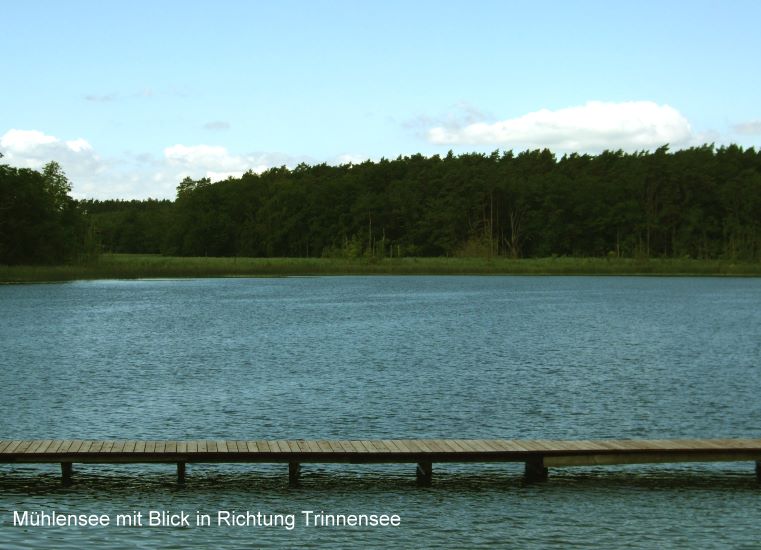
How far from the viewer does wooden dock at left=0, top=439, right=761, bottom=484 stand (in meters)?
15.5

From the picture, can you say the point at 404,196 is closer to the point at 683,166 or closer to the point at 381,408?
the point at 683,166

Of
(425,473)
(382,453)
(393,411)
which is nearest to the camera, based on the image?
(382,453)

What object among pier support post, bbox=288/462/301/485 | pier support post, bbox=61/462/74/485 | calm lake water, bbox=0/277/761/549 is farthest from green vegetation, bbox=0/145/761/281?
pier support post, bbox=288/462/301/485

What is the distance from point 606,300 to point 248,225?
11105cm

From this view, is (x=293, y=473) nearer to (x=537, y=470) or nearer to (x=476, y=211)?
(x=537, y=470)

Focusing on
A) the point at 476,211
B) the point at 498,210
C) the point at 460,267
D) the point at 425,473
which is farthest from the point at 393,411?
the point at 476,211

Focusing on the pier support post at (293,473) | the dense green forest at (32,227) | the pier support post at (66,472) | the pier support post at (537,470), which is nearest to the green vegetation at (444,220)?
the dense green forest at (32,227)

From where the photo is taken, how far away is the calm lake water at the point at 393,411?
13.6 m

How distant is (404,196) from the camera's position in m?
162

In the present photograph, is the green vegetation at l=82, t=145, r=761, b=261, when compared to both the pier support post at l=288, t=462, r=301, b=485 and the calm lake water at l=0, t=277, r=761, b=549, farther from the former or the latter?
the pier support post at l=288, t=462, r=301, b=485

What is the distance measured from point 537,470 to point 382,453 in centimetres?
265

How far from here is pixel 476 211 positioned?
150 meters

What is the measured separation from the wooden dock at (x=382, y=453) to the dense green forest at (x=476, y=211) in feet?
296

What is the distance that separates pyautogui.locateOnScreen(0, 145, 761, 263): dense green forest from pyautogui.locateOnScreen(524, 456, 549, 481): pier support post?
9266 cm
